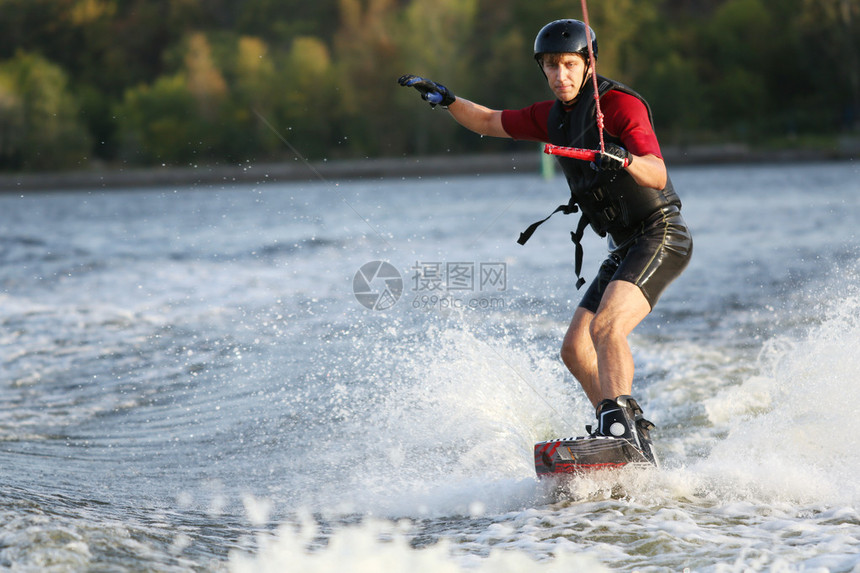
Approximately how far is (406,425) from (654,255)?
6.02ft

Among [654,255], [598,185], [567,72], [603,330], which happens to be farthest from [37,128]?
[603,330]

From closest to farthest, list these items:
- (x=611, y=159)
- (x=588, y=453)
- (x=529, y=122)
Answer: (x=611, y=159), (x=588, y=453), (x=529, y=122)

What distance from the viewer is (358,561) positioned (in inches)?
123

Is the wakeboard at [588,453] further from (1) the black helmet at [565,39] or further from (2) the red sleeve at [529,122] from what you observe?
(1) the black helmet at [565,39]

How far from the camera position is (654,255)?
14.0ft

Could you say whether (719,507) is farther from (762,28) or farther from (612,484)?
(762,28)

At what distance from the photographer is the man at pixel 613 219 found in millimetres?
3990

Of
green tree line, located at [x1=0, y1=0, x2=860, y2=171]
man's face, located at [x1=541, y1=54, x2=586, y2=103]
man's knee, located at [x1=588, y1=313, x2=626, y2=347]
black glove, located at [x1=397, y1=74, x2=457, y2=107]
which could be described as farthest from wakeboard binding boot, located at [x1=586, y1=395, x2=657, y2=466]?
green tree line, located at [x1=0, y1=0, x2=860, y2=171]

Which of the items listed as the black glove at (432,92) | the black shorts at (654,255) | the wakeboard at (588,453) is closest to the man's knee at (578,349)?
the black shorts at (654,255)

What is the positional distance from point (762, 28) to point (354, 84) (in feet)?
99.7

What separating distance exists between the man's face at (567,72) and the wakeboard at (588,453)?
153 centimetres

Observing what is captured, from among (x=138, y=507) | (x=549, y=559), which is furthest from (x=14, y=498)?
(x=549, y=559)

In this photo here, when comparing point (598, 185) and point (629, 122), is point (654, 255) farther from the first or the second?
point (629, 122)

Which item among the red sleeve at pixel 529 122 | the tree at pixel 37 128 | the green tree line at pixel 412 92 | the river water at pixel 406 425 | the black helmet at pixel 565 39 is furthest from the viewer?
the green tree line at pixel 412 92
